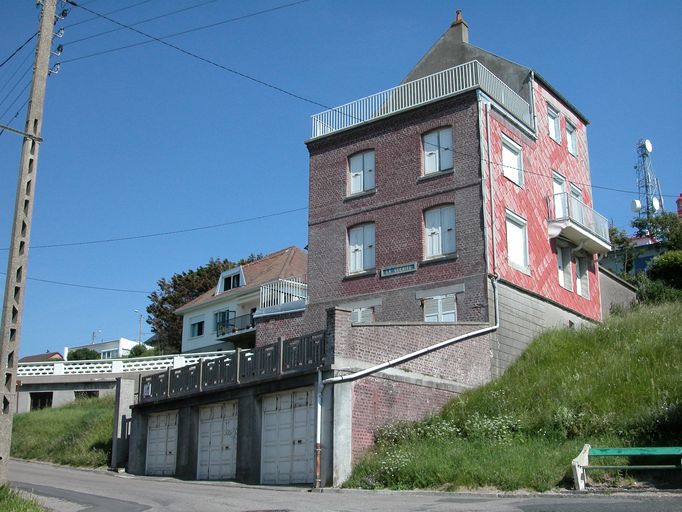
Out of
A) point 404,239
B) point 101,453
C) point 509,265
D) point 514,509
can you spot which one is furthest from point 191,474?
point 514,509

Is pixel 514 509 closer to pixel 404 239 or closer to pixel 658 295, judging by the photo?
pixel 404 239

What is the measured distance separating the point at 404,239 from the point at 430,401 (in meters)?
7.33

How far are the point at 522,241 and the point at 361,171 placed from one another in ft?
20.6

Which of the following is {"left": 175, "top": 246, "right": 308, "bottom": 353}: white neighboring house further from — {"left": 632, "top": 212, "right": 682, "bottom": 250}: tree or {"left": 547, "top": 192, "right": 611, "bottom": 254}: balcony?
{"left": 632, "top": 212, "right": 682, "bottom": 250}: tree

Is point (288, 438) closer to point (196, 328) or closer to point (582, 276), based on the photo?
point (582, 276)

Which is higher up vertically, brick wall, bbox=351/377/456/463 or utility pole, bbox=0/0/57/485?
utility pole, bbox=0/0/57/485

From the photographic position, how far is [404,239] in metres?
28.1

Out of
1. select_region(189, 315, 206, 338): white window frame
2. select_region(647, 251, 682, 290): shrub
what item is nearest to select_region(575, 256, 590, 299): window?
select_region(647, 251, 682, 290): shrub

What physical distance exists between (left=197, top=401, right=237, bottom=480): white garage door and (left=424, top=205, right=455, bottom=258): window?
8363 millimetres

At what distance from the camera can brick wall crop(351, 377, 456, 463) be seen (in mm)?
20016

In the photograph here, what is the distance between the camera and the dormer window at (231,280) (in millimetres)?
52787

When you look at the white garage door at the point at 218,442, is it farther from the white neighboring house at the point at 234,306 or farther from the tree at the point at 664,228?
the tree at the point at 664,228

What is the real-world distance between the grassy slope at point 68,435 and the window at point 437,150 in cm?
1570

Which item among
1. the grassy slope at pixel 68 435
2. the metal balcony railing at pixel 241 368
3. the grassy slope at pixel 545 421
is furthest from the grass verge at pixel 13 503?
the grassy slope at pixel 68 435
